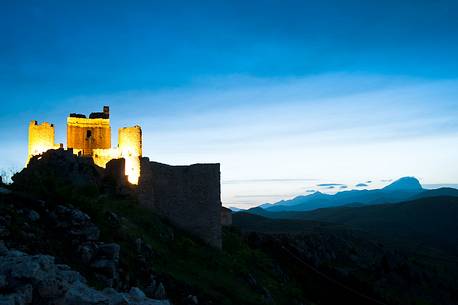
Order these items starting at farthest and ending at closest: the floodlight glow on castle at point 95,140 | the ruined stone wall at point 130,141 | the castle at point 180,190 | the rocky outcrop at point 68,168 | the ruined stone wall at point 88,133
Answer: the ruined stone wall at point 88,133
the ruined stone wall at point 130,141
the floodlight glow on castle at point 95,140
the castle at point 180,190
the rocky outcrop at point 68,168

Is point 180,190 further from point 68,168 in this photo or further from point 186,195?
point 68,168

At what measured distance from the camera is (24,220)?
37.3ft

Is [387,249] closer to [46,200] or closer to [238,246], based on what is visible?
[238,246]

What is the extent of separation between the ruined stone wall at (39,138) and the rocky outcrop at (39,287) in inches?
1093

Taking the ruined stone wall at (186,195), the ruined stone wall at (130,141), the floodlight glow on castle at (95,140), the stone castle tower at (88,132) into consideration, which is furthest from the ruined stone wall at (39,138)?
the ruined stone wall at (186,195)

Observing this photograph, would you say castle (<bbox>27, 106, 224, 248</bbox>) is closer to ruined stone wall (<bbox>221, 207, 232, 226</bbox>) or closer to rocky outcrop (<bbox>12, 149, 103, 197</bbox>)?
rocky outcrop (<bbox>12, 149, 103, 197</bbox>)

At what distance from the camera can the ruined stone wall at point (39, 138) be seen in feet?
114

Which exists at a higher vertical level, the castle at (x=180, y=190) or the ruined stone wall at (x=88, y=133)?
the ruined stone wall at (x=88, y=133)

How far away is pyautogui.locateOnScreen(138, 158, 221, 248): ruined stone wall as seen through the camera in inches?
1101

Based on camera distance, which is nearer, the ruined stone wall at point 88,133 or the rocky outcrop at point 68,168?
the rocky outcrop at point 68,168

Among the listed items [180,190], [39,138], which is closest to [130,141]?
[180,190]

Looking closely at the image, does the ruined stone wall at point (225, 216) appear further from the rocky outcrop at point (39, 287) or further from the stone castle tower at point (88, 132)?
the rocky outcrop at point (39, 287)

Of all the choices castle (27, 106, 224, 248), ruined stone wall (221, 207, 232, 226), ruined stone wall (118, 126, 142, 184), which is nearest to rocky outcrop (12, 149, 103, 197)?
castle (27, 106, 224, 248)

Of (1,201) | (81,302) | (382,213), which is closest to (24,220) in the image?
(1,201)
